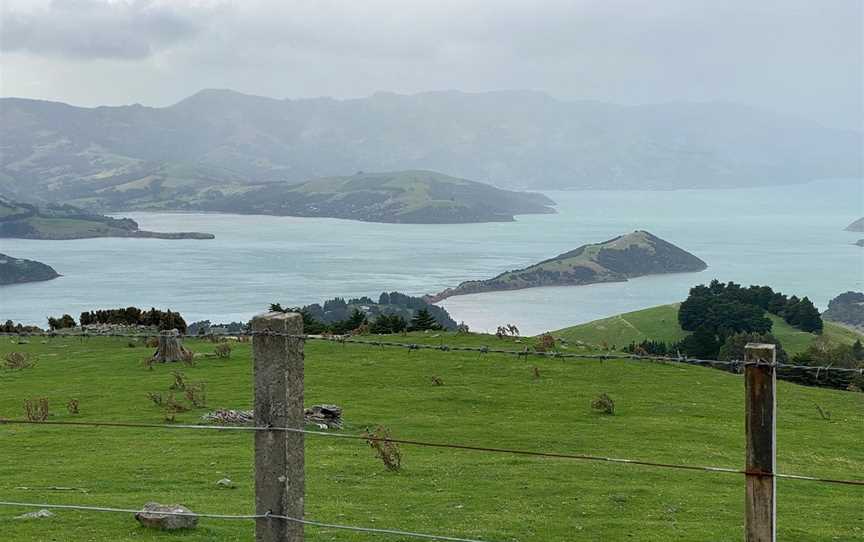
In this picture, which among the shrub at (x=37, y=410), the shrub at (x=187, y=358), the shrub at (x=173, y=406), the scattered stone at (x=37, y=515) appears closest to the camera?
the scattered stone at (x=37, y=515)

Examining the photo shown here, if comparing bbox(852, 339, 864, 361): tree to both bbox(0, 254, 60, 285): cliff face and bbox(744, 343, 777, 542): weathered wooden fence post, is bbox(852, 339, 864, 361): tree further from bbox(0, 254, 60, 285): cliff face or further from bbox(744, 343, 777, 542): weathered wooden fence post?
bbox(0, 254, 60, 285): cliff face

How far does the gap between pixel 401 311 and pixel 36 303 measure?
67772 millimetres

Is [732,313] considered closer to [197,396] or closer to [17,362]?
[17,362]

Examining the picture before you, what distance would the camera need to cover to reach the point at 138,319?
4588 cm

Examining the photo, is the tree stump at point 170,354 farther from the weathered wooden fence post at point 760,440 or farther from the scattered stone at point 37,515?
the weathered wooden fence post at point 760,440

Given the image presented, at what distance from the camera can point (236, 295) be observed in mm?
152250

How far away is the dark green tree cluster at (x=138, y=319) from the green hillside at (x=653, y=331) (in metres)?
35.7

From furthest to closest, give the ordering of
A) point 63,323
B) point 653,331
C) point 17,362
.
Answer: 1. point 653,331
2. point 63,323
3. point 17,362

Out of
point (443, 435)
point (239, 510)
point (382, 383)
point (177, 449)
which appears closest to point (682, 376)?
point (382, 383)

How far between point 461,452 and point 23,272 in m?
185

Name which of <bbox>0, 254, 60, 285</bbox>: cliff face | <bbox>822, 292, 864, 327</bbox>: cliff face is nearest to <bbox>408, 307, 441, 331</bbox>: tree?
<bbox>822, 292, 864, 327</bbox>: cliff face

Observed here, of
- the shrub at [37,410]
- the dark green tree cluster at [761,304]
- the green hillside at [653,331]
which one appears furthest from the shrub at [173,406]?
the dark green tree cluster at [761,304]

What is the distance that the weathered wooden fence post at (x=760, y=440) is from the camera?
453 centimetres

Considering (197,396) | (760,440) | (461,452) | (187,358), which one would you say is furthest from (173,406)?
(760,440)
